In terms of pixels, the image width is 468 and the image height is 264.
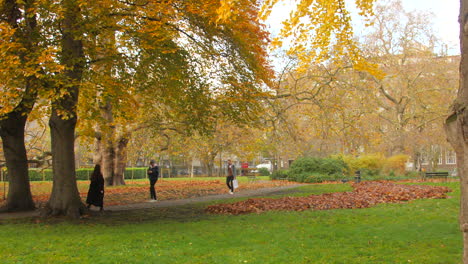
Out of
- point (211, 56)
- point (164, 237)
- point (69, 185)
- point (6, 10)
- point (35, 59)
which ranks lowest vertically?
point (164, 237)

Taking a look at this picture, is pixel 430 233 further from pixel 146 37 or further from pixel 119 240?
pixel 146 37

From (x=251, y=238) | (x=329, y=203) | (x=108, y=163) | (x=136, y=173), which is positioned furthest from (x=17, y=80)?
(x=136, y=173)

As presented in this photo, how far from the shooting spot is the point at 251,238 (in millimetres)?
8523

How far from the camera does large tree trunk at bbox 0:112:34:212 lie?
1433cm

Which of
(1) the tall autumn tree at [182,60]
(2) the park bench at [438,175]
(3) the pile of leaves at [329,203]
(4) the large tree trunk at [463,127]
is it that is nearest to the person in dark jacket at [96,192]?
(1) the tall autumn tree at [182,60]

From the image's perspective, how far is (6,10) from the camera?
487 inches

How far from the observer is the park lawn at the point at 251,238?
271 inches

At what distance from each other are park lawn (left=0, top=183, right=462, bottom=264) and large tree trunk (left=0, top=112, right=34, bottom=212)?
9.90ft

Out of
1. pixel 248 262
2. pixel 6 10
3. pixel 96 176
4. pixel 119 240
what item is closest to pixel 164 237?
pixel 119 240

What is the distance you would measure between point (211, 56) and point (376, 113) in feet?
82.1

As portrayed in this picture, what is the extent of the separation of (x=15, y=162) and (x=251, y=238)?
33.6 feet

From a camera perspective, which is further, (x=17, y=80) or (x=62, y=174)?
(x=62, y=174)

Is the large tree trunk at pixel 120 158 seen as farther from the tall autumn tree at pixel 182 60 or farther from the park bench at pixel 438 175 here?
the park bench at pixel 438 175

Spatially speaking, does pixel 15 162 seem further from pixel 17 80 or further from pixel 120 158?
pixel 120 158
